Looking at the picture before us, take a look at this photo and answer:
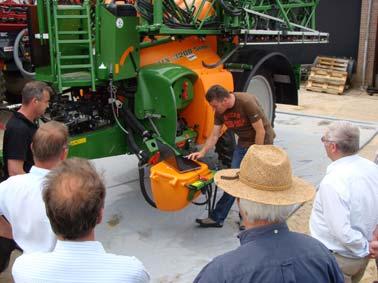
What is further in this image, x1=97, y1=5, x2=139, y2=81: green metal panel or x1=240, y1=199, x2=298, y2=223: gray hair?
x1=97, y1=5, x2=139, y2=81: green metal panel

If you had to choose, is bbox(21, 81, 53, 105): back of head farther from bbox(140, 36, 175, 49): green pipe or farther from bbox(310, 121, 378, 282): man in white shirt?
bbox(310, 121, 378, 282): man in white shirt

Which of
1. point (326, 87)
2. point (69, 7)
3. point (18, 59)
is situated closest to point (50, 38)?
point (69, 7)

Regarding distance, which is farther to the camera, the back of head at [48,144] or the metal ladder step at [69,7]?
the metal ladder step at [69,7]

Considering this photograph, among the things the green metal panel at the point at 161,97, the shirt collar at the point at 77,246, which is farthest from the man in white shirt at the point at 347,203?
the green metal panel at the point at 161,97

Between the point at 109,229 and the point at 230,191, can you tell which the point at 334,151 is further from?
the point at 109,229

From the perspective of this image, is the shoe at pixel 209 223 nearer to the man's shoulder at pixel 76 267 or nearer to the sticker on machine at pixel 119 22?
the sticker on machine at pixel 119 22

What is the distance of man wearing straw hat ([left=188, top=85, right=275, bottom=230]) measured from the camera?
4398 mm

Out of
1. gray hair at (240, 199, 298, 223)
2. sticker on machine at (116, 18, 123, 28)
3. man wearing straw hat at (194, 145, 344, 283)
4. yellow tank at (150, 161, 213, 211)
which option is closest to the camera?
man wearing straw hat at (194, 145, 344, 283)

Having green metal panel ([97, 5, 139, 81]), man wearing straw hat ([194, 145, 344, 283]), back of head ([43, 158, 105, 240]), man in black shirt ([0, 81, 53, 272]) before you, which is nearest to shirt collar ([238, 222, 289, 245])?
man wearing straw hat ([194, 145, 344, 283])

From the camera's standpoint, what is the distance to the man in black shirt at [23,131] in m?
3.44

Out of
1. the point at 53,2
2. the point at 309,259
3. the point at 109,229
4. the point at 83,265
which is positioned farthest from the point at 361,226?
the point at 53,2

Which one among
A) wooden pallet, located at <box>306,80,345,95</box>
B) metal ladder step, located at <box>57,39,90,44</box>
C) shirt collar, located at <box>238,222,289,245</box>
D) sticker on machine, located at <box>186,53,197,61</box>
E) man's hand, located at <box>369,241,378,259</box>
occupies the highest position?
metal ladder step, located at <box>57,39,90,44</box>

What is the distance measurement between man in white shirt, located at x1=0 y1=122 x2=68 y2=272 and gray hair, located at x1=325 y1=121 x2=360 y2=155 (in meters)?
1.49

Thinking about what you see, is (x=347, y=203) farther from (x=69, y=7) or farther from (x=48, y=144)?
(x=69, y=7)
